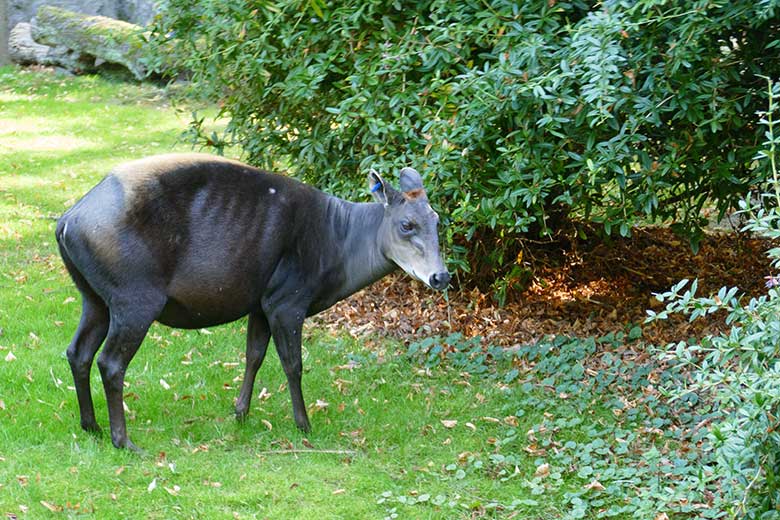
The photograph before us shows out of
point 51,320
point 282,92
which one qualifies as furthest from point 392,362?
point 51,320

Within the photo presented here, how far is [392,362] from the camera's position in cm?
794

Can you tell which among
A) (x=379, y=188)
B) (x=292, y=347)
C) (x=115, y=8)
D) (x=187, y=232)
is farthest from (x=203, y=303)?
(x=115, y=8)

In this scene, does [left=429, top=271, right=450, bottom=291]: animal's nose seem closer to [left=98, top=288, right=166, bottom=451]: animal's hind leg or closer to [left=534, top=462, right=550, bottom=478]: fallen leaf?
[left=534, top=462, right=550, bottom=478]: fallen leaf

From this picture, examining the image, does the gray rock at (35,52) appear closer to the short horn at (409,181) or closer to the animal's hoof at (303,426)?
the short horn at (409,181)

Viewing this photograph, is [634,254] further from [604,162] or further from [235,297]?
[235,297]

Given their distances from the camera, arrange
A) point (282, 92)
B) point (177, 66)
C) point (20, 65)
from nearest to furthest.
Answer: point (282, 92) < point (177, 66) < point (20, 65)

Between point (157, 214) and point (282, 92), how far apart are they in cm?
246

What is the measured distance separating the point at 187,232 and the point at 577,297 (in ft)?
13.2

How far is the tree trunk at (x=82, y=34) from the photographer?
17.3 metres

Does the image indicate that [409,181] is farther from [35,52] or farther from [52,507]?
[35,52]

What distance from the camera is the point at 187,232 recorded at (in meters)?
6.20

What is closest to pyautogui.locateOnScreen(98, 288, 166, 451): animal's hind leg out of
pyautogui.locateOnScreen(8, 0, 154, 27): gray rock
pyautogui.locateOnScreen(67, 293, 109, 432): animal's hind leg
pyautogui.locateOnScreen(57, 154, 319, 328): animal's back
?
pyautogui.locateOnScreen(57, 154, 319, 328): animal's back

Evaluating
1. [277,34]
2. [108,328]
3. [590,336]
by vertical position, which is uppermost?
[277,34]

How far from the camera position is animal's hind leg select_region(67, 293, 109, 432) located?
6.37 m
